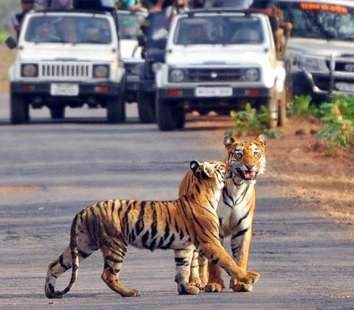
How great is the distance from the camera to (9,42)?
91.4 ft

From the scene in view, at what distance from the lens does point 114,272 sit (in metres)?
9.17

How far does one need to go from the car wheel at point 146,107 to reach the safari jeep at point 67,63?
0.45m

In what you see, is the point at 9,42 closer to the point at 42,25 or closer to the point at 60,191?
the point at 42,25

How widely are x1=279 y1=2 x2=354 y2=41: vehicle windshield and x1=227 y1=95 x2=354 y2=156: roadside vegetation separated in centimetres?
153

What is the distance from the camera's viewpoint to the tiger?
9180 mm

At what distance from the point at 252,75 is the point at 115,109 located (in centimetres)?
374

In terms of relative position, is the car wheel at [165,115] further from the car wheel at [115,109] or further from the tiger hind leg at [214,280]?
the tiger hind leg at [214,280]

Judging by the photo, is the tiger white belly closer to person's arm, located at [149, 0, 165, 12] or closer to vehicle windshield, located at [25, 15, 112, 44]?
vehicle windshield, located at [25, 15, 112, 44]

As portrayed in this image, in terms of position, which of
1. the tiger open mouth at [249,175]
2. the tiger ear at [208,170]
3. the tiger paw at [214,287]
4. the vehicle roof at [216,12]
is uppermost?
the tiger ear at [208,170]

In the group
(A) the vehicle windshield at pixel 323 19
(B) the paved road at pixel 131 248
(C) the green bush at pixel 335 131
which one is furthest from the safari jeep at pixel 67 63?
(C) the green bush at pixel 335 131

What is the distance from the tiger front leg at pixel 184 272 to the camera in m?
9.20

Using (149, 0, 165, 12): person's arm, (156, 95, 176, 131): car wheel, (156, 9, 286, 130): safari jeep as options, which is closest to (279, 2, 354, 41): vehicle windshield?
(149, 0, 165, 12): person's arm

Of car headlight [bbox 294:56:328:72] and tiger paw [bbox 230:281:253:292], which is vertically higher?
tiger paw [bbox 230:281:253:292]

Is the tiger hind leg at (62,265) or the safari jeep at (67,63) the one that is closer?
the tiger hind leg at (62,265)
